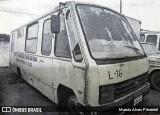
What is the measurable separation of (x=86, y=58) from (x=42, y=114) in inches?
68.0

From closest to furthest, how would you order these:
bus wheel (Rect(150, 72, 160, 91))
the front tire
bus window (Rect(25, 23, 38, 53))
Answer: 1. the front tire
2. bus window (Rect(25, 23, 38, 53))
3. bus wheel (Rect(150, 72, 160, 91))

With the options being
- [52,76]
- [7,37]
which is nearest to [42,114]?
[52,76]

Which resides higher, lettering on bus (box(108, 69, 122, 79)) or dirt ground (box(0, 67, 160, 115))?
lettering on bus (box(108, 69, 122, 79))

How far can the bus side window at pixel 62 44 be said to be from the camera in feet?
9.42

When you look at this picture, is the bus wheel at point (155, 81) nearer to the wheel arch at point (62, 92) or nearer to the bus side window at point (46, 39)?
the wheel arch at point (62, 92)

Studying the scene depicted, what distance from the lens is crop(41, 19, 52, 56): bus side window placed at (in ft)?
11.5

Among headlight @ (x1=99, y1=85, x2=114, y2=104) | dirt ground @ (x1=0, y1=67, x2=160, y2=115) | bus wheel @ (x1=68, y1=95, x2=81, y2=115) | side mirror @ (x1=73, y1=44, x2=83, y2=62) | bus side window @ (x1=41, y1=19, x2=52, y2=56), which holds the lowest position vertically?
dirt ground @ (x1=0, y1=67, x2=160, y2=115)

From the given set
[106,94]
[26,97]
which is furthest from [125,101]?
[26,97]

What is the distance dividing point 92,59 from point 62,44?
0.83 metres

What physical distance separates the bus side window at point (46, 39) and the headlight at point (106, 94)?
1.51 metres

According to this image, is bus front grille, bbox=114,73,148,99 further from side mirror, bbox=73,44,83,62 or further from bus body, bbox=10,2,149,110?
side mirror, bbox=73,44,83,62

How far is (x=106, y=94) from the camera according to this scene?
235 centimetres

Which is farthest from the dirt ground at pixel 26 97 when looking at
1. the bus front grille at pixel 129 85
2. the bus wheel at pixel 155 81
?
the bus front grille at pixel 129 85

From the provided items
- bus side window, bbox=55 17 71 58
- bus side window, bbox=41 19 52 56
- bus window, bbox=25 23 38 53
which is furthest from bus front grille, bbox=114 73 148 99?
bus window, bbox=25 23 38 53
